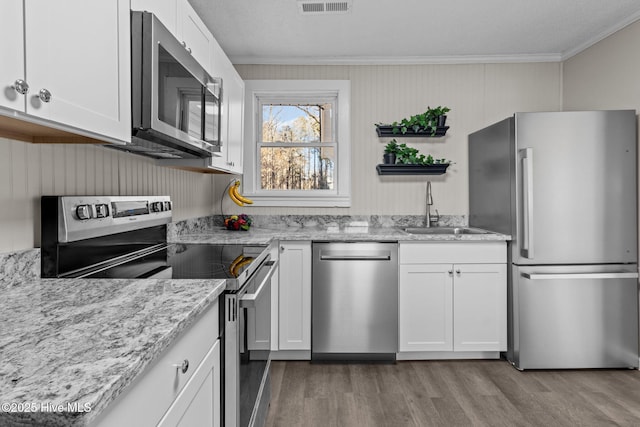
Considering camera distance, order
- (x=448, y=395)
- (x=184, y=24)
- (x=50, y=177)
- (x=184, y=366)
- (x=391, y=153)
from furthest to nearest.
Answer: (x=391, y=153)
(x=448, y=395)
(x=184, y=24)
(x=50, y=177)
(x=184, y=366)

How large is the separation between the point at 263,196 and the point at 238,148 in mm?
661

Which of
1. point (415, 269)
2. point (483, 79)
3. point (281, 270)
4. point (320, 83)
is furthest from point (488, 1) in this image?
point (281, 270)

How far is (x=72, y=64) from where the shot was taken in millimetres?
1012

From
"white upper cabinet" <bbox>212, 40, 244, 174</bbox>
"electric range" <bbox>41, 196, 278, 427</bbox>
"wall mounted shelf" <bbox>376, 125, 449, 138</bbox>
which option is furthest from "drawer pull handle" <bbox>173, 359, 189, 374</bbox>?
"wall mounted shelf" <bbox>376, 125, 449, 138</bbox>

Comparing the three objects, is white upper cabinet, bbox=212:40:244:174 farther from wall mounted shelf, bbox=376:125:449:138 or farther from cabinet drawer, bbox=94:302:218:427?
cabinet drawer, bbox=94:302:218:427

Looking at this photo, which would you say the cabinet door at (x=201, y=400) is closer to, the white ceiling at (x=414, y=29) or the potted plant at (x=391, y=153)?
the white ceiling at (x=414, y=29)

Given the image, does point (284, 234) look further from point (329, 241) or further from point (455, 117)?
point (455, 117)

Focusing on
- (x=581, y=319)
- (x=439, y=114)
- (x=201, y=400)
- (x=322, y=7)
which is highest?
(x=322, y=7)

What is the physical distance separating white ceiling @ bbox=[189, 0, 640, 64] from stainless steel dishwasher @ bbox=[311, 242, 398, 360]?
1529 millimetres

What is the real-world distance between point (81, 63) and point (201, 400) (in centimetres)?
93

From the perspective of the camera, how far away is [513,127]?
2.72 m

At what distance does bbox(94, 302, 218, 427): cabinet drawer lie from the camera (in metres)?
0.66

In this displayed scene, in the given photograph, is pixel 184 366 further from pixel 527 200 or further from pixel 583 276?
pixel 583 276

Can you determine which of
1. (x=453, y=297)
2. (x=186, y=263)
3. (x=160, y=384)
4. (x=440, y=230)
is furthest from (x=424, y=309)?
(x=160, y=384)
